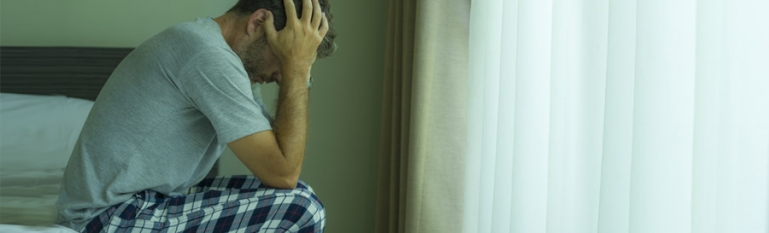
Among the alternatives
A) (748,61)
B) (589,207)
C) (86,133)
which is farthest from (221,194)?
(748,61)

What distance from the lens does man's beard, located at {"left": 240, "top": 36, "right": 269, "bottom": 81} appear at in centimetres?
157

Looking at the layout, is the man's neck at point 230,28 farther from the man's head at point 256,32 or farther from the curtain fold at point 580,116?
the curtain fold at point 580,116

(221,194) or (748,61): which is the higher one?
(748,61)

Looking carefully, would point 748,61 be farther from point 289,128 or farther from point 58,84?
point 58,84

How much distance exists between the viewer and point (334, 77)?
3066mm

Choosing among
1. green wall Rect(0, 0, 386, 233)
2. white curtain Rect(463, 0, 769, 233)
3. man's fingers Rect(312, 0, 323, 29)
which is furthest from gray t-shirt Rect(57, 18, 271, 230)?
green wall Rect(0, 0, 386, 233)

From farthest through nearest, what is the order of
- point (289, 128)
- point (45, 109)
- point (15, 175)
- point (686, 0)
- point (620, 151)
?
1. point (45, 109)
2. point (15, 175)
3. point (289, 128)
4. point (620, 151)
5. point (686, 0)

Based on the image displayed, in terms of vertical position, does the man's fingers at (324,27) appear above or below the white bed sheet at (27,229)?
above

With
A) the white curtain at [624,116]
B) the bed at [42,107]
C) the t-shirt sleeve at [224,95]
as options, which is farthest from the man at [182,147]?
the bed at [42,107]

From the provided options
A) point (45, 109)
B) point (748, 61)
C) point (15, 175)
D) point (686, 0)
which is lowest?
point (15, 175)

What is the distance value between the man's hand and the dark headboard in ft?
5.13

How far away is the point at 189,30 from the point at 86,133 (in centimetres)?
29

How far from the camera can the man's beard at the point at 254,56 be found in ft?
5.16

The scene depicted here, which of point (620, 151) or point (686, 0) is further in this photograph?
point (620, 151)
